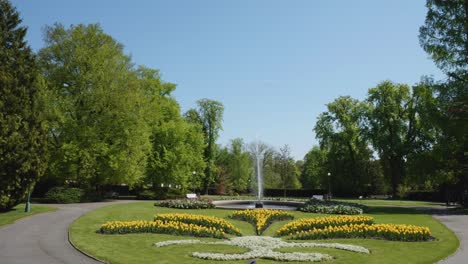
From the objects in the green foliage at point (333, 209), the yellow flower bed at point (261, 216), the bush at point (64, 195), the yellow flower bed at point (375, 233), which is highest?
the bush at point (64, 195)

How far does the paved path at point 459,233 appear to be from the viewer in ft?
48.1

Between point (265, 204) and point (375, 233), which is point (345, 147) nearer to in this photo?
point (265, 204)

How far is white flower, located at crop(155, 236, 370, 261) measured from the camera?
1410cm

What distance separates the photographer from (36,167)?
2728cm

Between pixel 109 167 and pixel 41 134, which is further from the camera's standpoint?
pixel 109 167

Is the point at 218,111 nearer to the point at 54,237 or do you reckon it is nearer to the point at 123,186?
the point at 123,186

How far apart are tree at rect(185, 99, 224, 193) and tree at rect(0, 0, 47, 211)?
134 ft

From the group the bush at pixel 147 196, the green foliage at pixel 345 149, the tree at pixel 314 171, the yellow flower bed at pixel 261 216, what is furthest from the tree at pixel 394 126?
the yellow flower bed at pixel 261 216

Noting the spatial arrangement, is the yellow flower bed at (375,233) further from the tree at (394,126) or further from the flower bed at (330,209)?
the tree at (394,126)

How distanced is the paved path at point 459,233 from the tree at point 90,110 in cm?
2711

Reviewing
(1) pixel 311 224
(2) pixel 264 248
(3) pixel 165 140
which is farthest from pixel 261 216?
(3) pixel 165 140

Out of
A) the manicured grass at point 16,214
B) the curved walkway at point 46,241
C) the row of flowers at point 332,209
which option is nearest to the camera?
the curved walkway at point 46,241

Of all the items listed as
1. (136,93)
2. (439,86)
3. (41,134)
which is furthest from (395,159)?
(41,134)

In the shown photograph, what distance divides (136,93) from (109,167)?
303 inches
